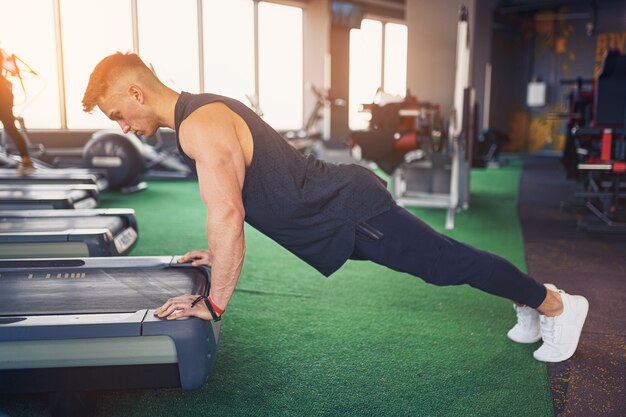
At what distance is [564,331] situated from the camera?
177 centimetres

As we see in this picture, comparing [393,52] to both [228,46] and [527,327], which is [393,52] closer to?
[228,46]

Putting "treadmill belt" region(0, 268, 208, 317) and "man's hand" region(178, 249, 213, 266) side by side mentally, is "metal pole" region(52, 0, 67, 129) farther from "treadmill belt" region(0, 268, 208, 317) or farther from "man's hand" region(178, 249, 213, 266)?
"man's hand" region(178, 249, 213, 266)

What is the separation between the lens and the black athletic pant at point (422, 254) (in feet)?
4.75

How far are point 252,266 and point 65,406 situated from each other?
62.1 inches

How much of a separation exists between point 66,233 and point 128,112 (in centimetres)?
118

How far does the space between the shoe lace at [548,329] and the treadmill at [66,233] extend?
5.82 feet

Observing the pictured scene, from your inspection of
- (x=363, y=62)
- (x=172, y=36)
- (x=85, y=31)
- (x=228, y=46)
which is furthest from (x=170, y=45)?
(x=363, y=62)

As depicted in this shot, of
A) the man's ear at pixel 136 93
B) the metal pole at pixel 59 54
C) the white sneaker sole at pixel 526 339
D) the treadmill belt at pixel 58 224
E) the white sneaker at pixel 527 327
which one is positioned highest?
the metal pole at pixel 59 54

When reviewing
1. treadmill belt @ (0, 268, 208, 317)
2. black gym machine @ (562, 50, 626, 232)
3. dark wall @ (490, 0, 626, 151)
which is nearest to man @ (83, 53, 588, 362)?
treadmill belt @ (0, 268, 208, 317)

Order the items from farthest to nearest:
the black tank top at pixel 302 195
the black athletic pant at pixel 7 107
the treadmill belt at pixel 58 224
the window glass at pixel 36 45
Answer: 1. the window glass at pixel 36 45
2. the black athletic pant at pixel 7 107
3. the treadmill belt at pixel 58 224
4. the black tank top at pixel 302 195

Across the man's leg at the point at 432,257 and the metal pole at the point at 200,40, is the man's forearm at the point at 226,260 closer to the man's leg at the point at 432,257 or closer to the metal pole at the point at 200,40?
the man's leg at the point at 432,257

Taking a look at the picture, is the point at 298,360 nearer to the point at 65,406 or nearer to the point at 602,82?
the point at 65,406

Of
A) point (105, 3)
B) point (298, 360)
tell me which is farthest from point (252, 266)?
point (105, 3)

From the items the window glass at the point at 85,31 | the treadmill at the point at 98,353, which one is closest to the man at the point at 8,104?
the window glass at the point at 85,31
